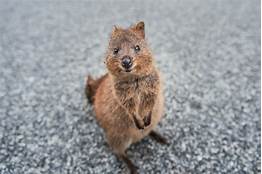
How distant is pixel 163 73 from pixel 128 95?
1.85 metres

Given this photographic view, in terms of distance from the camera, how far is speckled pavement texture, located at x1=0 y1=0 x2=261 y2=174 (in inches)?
157

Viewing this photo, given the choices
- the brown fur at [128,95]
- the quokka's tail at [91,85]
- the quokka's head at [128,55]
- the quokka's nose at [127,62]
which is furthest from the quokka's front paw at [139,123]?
the quokka's tail at [91,85]

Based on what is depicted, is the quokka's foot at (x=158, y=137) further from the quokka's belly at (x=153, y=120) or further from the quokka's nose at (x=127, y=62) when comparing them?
the quokka's nose at (x=127, y=62)

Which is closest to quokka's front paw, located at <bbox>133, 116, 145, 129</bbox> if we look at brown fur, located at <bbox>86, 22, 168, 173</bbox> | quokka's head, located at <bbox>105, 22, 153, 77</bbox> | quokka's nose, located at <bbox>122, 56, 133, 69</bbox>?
brown fur, located at <bbox>86, 22, 168, 173</bbox>

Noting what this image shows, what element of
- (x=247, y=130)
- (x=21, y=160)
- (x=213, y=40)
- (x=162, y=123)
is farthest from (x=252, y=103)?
(x=21, y=160)

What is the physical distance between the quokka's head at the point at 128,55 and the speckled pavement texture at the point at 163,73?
117 centimetres

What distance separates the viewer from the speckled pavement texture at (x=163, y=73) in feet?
13.1

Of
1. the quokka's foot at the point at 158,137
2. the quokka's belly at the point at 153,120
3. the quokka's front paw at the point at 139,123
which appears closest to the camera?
the quokka's front paw at the point at 139,123

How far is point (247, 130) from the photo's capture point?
14.1 feet

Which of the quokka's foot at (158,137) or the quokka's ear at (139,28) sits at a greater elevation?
the quokka's ear at (139,28)

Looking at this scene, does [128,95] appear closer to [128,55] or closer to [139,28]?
[128,55]

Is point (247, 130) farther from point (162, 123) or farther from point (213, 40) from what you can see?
point (213, 40)

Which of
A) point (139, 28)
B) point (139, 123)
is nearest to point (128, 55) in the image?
point (139, 28)

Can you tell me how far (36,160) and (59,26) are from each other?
3235 mm
